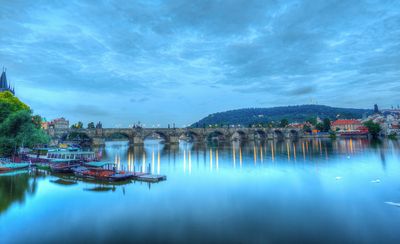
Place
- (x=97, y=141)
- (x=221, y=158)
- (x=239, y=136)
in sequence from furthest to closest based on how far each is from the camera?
1. (x=239, y=136)
2. (x=97, y=141)
3. (x=221, y=158)

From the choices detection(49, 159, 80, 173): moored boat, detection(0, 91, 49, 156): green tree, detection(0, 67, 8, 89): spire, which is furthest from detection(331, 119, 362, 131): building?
detection(0, 67, 8, 89): spire

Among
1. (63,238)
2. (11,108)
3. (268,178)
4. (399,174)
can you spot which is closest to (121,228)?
(63,238)

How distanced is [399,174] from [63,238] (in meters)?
31.7

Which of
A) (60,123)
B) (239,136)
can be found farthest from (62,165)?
(60,123)

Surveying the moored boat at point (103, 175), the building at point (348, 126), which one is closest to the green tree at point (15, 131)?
the moored boat at point (103, 175)

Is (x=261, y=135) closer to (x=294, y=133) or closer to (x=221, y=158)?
(x=294, y=133)

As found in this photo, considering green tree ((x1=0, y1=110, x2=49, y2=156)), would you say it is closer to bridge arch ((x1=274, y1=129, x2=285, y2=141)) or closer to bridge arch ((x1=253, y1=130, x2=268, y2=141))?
bridge arch ((x1=253, y1=130, x2=268, y2=141))

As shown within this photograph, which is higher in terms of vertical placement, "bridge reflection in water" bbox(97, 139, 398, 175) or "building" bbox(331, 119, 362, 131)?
"building" bbox(331, 119, 362, 131)

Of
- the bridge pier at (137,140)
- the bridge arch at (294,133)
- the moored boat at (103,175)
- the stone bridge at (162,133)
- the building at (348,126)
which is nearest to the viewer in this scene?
the moored boat at (103,175)

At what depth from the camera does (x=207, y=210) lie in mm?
15930

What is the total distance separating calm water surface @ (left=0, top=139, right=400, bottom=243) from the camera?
39.8 ft

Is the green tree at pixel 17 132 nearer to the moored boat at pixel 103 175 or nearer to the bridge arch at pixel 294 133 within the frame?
the moored boat at pixel 103 175

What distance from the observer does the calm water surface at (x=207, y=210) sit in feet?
39.8

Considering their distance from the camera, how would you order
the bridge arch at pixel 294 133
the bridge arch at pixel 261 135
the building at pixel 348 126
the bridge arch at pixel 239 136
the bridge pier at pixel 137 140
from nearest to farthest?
1. the bridge pier at pixel 137 140
2. the bridge arch at pixel 239 136
3. the bridge arch at pixel 261 135
4. the bridge arch at pixel 294 133
5. the building at pixel 348 126
